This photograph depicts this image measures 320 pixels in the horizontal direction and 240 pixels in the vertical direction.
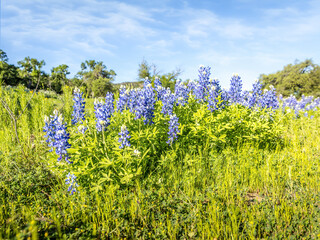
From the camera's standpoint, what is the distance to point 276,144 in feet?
18.9

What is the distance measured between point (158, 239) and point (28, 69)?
66.9m

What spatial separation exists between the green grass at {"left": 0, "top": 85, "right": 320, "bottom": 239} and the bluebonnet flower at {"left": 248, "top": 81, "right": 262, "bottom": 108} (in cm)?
203

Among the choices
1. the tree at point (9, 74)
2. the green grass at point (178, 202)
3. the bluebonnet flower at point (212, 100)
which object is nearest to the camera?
the green grass at point (178, 202)

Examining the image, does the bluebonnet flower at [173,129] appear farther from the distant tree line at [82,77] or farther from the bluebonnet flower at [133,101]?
the distant tree line at [82,77]

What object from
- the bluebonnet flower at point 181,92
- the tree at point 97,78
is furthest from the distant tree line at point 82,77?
the bluebonnet flower at point 181,92

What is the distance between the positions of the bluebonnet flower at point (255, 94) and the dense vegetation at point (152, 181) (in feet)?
2.90

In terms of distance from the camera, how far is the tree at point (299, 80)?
37.4 metres

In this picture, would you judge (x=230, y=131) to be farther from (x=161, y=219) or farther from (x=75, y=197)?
(x=75, y=197)

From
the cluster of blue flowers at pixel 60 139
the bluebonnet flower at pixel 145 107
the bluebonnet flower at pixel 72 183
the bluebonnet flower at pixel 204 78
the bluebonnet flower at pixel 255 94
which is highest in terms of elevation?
the bluebonnet flower at pixel 204 78

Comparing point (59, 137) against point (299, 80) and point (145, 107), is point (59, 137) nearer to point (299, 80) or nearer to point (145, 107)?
point (145, 107)

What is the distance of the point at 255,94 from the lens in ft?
20.9

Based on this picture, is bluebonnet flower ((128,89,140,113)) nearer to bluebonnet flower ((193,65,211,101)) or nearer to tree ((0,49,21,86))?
bluebonnet flower ((193,65,211,101))

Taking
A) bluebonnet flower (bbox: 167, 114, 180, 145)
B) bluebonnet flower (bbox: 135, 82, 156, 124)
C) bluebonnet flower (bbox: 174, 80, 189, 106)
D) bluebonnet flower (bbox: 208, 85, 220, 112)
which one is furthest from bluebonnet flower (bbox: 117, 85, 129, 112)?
bluebonnet flower (bbox: 208, 85, 220, 112)

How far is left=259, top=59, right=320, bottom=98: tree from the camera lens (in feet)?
123
